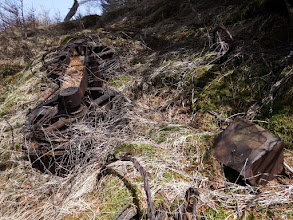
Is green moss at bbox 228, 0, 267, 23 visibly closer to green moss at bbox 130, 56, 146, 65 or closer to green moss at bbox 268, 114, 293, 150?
green moss at bbox 130, 56, 146, 65

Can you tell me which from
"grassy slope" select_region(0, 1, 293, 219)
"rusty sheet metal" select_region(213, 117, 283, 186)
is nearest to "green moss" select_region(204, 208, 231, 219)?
"grassy slope" select_region(0, 1, 293, 219)

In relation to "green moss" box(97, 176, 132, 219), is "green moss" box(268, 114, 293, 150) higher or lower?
higher

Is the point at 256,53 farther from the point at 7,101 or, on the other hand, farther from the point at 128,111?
the point at 7,101

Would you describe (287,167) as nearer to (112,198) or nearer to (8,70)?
(112,198)

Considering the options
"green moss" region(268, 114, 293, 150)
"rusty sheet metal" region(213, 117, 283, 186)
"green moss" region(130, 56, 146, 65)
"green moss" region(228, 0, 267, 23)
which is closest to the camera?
"rusty sheet metal" region(213, 117, 283, 186)

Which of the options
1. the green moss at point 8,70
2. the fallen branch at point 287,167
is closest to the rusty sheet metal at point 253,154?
the fallen branch at point 287,167

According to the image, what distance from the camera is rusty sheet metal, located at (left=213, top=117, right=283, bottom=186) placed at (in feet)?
5.15

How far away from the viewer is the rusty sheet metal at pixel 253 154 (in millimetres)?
1568

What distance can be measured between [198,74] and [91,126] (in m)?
1.82

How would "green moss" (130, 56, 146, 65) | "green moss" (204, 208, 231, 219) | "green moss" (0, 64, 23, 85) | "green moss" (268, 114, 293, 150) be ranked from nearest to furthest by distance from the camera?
"green moss" (204, 208, 231, 219)
"green moss" (268, 114, 293, 150)
"green moss" (130, 56, 146, 65)
"green moss" (0, 64, 23, 85)

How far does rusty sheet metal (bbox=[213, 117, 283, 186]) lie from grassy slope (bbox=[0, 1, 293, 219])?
0.10m

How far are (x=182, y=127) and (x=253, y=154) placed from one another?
0.91 metres

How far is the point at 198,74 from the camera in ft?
10.00

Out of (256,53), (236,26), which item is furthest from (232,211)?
(236,26)
